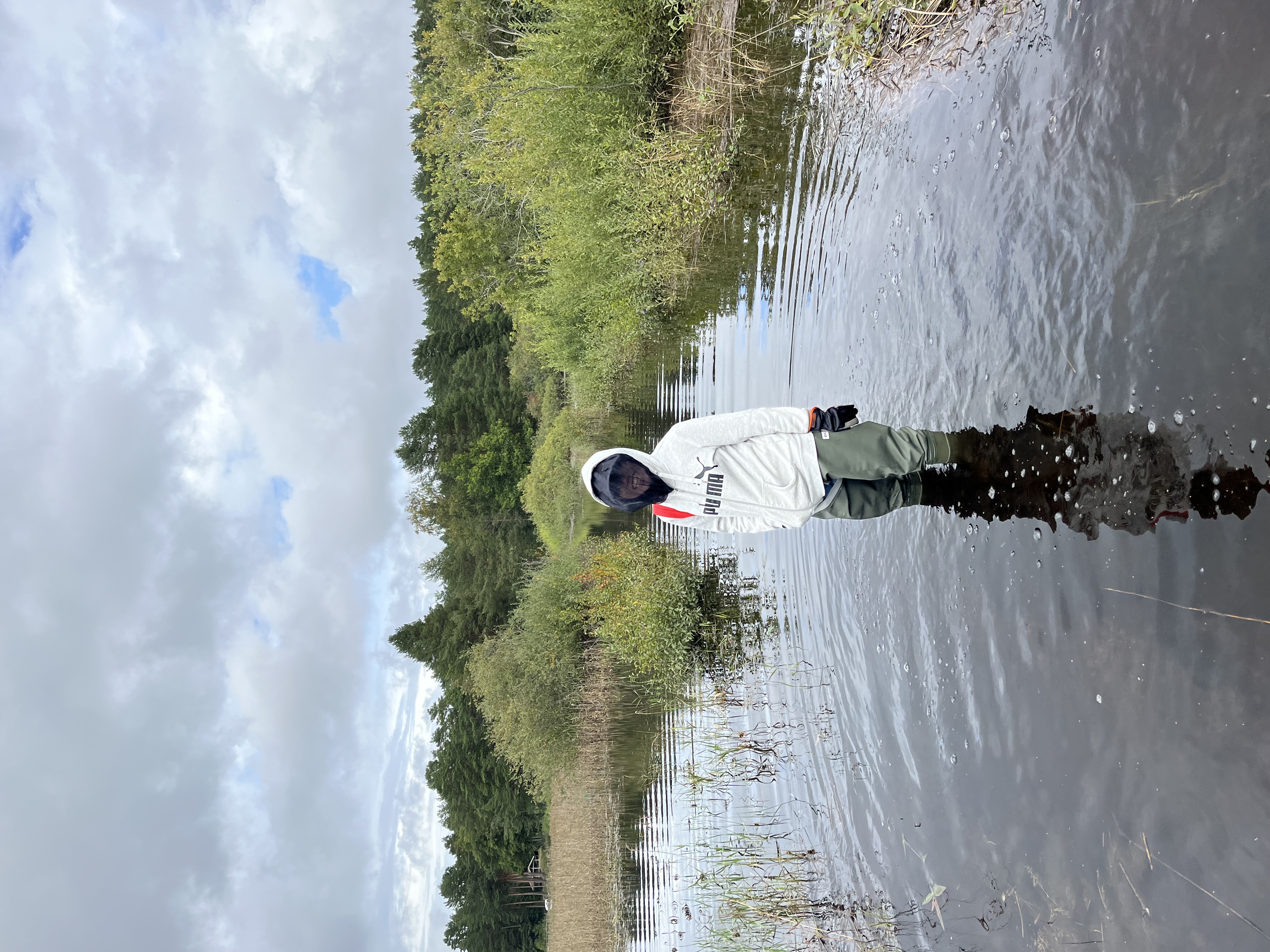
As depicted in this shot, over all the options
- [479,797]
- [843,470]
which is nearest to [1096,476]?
[843,470]

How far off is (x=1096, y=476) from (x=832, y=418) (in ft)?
4.42

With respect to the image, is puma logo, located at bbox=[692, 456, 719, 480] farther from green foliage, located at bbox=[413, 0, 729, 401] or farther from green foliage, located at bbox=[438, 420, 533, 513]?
green foliage, located at bbox=[438, 420, 533, 513]

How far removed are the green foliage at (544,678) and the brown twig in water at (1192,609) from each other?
860 centimetres

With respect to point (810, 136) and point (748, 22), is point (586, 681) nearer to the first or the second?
point (810, 136)

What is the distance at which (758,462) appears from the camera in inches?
172

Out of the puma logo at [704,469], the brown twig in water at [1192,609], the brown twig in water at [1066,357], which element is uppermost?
the brown twig in water at [1066,357]

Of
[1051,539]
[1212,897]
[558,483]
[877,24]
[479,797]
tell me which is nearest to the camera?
[1212,897]

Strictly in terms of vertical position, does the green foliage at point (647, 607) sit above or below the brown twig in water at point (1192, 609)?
above

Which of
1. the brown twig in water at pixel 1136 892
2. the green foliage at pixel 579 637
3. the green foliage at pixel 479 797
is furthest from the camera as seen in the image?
the green foliage at pixel 479 797

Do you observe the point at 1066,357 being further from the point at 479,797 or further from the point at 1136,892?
the point at 479,797

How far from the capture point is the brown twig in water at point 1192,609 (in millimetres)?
2742

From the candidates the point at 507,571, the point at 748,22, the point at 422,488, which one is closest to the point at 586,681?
the point at 748,22

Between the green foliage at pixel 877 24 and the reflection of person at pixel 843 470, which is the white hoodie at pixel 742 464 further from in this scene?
the green foliage at pixel 877 24

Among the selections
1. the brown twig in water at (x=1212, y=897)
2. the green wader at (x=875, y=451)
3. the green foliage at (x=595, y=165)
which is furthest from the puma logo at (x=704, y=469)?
the green foliage at (x=595, y=165)
